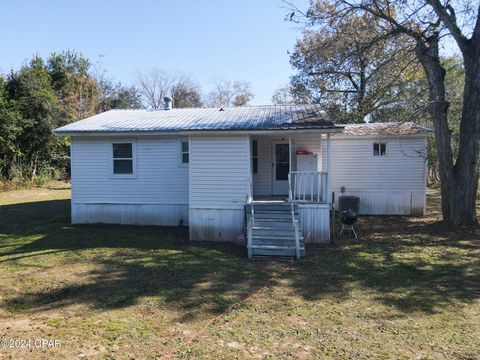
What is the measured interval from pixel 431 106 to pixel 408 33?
223 cm

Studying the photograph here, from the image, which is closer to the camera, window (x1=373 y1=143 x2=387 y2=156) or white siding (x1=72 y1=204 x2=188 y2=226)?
white siding (x1=72 y1=204 x2=188 y2=226)

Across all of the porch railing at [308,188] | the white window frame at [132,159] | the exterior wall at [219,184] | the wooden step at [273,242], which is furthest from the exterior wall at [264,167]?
the white window frame at [132,159]

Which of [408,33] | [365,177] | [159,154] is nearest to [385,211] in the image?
[365,177]

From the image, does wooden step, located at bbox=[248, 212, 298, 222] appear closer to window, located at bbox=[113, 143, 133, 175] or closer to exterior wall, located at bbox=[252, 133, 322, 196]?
exterior wall, located at bbox=[252, 133, 322, 196]

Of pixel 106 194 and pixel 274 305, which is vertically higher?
pixel 106 194

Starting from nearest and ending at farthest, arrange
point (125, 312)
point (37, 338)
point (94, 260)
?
point (37, 338), point (125, 312), point (94, 260)

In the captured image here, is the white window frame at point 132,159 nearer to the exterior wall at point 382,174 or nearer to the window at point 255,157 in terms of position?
the window at point 255,157

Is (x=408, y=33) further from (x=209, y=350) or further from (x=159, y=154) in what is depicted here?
(x=209, y=350)

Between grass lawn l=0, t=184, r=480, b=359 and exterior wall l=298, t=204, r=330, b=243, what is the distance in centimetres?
49

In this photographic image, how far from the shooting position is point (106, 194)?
12055mm

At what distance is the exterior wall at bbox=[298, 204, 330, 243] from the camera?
380 inches

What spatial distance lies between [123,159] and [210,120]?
122 inches

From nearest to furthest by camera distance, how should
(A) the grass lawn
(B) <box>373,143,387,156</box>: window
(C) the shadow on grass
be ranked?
(A) the grass lawn
(C) the shadow on grass
(B) <box>373,143,387,156</box>: window

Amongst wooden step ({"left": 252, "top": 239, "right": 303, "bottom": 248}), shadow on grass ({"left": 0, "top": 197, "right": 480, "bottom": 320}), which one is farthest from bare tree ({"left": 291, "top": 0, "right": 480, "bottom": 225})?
wooden step ({"left": 252, "top": 239, "right": 303, "bottom": 248})
